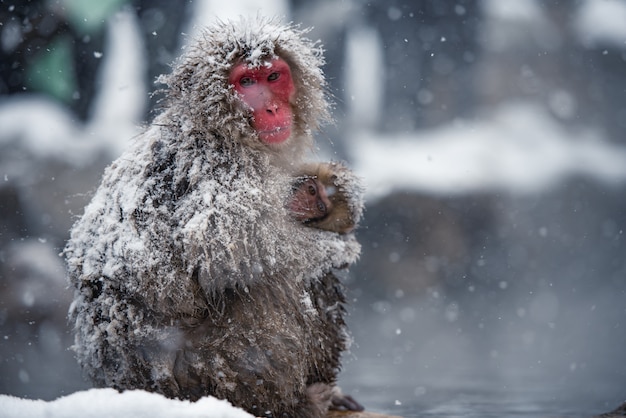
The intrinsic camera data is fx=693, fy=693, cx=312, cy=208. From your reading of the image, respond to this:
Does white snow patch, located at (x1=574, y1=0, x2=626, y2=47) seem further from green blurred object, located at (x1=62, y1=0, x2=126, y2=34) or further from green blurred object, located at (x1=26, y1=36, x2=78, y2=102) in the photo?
green blurred object, located at (x1=26, y1=36, x2=78, y2=102)

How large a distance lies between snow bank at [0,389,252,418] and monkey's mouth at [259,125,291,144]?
56 cm

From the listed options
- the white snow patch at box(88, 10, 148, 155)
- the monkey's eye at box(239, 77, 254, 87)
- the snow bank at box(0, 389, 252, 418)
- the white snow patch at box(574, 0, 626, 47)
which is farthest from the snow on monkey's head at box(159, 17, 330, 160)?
the white snow patch at box(574, 0, 626, 47)

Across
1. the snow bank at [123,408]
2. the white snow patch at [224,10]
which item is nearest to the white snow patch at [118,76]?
the white snow patch at [224,10]

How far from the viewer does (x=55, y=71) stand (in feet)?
8.87

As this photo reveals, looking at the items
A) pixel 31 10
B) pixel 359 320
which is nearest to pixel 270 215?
pixel 31 10

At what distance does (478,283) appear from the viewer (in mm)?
4031

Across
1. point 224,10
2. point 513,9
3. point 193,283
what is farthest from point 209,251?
point 513,9

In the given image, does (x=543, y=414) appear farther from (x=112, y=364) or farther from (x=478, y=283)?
(x=478, y=283)

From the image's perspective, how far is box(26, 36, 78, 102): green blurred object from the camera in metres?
2.66

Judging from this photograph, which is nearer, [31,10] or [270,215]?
[270,215]

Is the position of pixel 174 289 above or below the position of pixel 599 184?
below

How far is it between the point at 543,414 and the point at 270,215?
0.97m

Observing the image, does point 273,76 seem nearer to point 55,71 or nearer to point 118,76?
point 118,76

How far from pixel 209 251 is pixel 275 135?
0.30 meters
